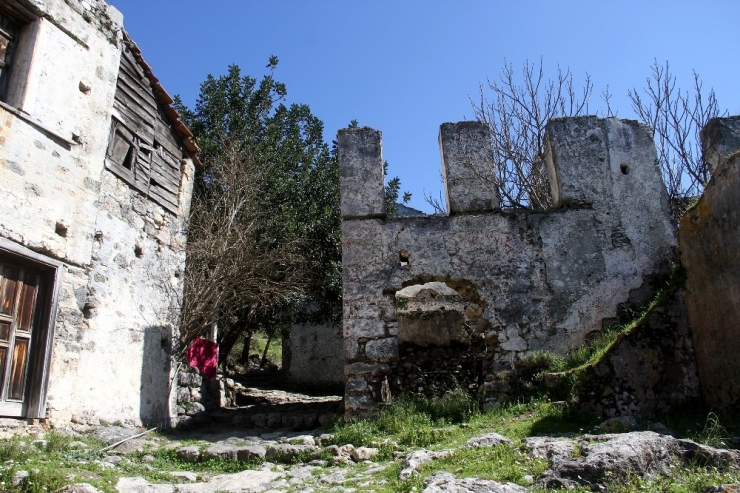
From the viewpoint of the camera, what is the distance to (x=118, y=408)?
24.4 ft

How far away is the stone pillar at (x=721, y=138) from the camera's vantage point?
833cm

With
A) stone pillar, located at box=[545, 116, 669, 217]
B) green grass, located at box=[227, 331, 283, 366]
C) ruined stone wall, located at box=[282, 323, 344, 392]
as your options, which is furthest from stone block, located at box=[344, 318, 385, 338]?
green grass, located at box=[227, 331, 283, 366]

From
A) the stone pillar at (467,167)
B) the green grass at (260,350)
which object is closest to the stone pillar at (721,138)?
the stone pillar at (467,167)

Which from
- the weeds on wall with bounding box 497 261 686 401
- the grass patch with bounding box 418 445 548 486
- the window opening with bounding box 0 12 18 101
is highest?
the window opening with bounding box 0 12 18 101

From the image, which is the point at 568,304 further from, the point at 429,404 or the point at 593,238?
the point at 429,404

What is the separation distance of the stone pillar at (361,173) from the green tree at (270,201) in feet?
8.46

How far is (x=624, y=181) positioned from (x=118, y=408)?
7606 mm

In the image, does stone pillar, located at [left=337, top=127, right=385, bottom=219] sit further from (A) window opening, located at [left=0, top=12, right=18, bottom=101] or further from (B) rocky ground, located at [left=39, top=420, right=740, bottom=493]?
(A) window opening, located at [left=0, top=12, right=18, bottom=101]

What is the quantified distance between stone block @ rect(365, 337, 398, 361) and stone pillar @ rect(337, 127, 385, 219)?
180 cm

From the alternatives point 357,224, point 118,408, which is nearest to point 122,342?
point 118,408

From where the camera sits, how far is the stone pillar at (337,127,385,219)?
8.52 m

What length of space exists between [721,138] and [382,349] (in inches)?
221

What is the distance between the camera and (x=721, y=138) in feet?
27.5

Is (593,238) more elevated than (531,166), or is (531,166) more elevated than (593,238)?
(531,166)
